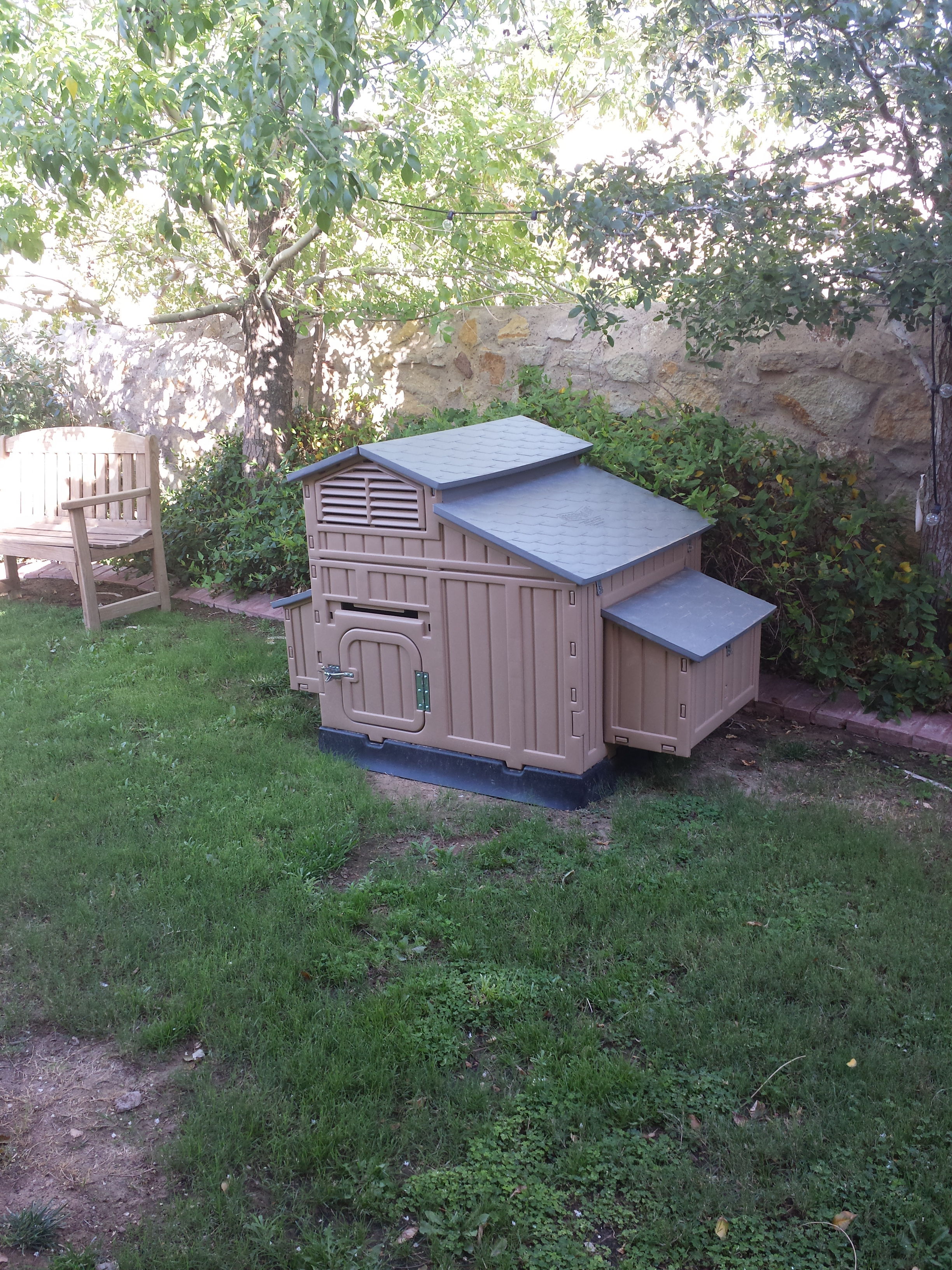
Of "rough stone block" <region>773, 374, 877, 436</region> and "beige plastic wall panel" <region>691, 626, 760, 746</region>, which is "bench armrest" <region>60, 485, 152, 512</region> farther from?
"beige plastic wall panel" <region>691, 626, 760, 746</region>

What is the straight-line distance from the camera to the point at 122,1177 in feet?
7.77

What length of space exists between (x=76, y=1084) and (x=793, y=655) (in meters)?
3.72

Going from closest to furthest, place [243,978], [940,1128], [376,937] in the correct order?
1. [940,1128]
2. [243,978]
3. [376,937]

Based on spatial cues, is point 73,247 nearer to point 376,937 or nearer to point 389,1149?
point 376,937

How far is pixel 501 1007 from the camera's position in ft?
9.48

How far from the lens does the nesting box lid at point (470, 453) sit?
414 cm

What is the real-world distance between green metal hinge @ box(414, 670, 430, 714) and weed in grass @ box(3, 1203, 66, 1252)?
7.92 ft

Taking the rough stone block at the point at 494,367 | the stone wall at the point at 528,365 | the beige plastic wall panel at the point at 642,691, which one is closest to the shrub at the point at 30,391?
the stone wall at the point at 528,365

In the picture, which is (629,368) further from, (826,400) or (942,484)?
(942,484)

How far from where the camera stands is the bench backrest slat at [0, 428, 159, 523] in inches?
289

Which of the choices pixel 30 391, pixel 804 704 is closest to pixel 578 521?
pixel 804 704

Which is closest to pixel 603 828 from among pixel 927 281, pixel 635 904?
pixel 635 904

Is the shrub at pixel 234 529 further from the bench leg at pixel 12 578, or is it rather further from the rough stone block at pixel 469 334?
the rough stone block at pixel 469 334

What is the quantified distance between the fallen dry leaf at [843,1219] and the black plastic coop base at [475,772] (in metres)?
2.02
